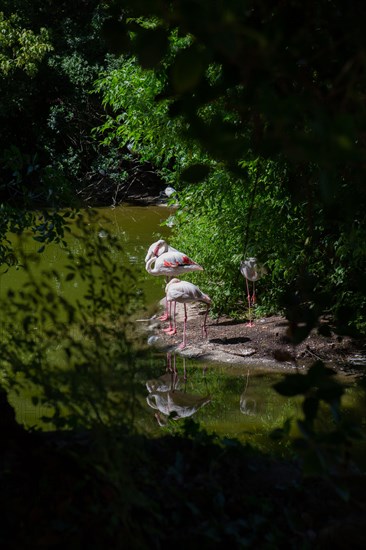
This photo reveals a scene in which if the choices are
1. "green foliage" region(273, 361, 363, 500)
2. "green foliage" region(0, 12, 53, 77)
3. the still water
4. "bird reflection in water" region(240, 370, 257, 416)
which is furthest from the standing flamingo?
"green foliage" region(0, 12, 53, 77)

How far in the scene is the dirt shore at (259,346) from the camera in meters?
7.55

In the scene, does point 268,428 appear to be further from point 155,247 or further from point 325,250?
point 155,247

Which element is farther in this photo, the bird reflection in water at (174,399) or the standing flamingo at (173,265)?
the standing flamingo at (173,265)

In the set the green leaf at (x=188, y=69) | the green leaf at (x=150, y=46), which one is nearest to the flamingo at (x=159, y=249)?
the green leaf at (x=150, y=46)

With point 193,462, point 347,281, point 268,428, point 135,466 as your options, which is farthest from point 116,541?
point 347,281

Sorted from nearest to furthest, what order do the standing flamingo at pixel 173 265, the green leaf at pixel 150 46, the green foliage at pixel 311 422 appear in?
the green leaf at pixel 150 46 → the green foliage at pixel 311 422 → the standing flamingo at pixel 173 265

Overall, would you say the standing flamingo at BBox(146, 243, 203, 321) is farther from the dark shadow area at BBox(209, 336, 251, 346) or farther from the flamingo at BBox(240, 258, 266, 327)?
the dark shadow area at BBox(209, 336, 251, 346)

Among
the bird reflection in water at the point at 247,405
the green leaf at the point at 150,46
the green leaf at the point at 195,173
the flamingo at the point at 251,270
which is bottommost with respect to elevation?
the bird reflection in water at the point at 247,405

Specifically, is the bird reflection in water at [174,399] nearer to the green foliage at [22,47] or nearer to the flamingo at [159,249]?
the flamingo at [159,249]

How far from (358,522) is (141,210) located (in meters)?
16.6

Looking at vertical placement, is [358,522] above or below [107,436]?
below

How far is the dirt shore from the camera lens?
7.55 metres

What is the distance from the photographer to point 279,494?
3072mm

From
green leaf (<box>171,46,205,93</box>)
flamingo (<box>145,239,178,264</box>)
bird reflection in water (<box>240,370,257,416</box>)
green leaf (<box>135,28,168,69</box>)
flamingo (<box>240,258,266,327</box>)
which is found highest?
green leaf (<box>135,28,168,69</box>)
